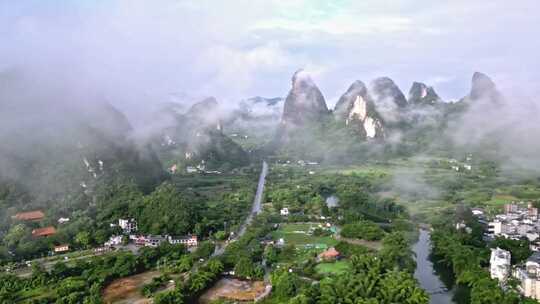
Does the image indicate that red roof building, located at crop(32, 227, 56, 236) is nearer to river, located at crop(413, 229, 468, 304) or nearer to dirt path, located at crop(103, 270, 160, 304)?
dirt path, located at crop(103, 270, 160, 304)

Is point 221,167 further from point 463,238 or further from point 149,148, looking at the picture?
point 463,238

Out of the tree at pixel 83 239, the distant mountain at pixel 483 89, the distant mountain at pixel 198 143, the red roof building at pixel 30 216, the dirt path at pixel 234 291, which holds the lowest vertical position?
the dirt path at pixel 234 291

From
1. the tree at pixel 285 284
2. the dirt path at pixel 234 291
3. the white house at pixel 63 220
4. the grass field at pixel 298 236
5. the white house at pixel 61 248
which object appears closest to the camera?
the tree at pixel 285 284

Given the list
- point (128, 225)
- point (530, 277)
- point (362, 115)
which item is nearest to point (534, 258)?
point (530, 277)

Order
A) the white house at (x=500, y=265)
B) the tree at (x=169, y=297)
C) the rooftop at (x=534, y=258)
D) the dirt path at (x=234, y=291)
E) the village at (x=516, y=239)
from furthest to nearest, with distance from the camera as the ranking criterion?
the rooftop at (x=534, y=258), the white house at (x=500, y=265), the dirt path at (x=234, y=291), the village at (x=516, y=239), the tree at (x=169, y=297)

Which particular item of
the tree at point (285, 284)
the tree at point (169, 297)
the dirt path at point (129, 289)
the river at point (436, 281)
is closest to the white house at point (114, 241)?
the dirt path at point (129, 289)

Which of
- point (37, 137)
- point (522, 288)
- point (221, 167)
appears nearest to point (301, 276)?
point (522, 288)

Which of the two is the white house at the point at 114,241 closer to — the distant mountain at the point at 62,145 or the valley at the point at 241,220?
the valley at the point at 241,220

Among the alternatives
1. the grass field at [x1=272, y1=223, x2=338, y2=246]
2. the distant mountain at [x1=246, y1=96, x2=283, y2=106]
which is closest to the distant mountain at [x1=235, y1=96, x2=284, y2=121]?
the distant mountain at [x1=246, y1=96, x2=283, y2=106]
